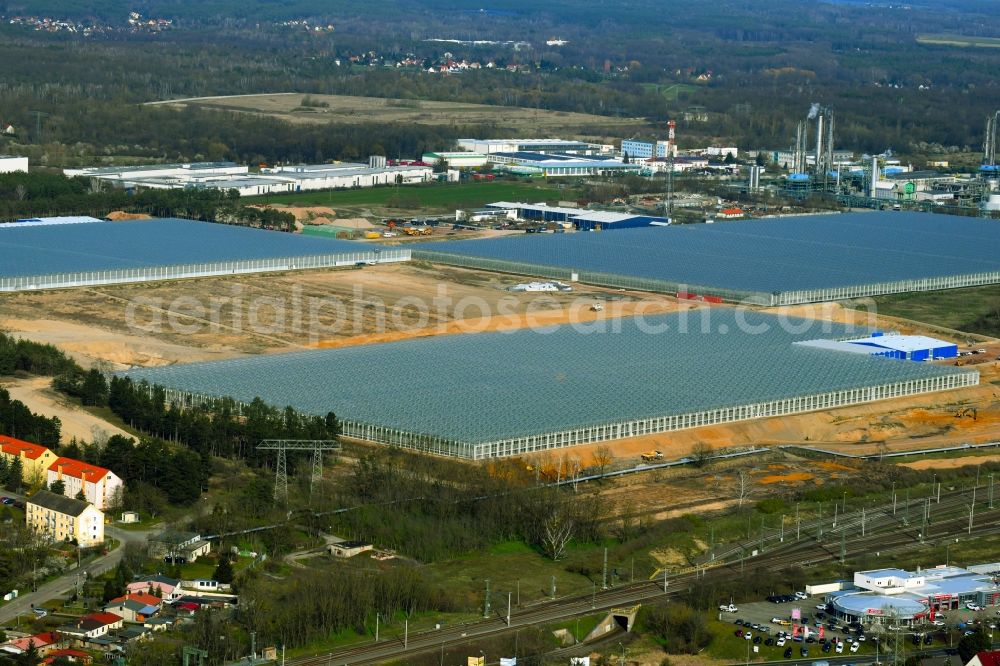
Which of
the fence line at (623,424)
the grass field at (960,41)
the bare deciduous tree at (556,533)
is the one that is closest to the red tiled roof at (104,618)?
the bare deciduous tree at (556,533)

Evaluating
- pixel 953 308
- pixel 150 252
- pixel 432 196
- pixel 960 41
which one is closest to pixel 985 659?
pixel 953 308

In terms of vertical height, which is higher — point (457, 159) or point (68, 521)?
point (457, 159)

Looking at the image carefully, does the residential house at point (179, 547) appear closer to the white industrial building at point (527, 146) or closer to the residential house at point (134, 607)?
the residential house at point (134, 607)

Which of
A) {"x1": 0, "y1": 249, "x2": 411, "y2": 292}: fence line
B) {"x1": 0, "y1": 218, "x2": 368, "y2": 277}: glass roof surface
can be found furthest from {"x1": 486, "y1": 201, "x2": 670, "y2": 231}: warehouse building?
{"x1": 0, "y1": 249, "x2": 411, "y2": 292}: fence line

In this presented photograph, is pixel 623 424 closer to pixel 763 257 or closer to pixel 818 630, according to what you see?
pixel 818 630

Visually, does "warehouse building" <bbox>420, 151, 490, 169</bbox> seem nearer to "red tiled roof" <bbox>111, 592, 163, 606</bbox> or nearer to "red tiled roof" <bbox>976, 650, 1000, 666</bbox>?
"red tiled roof" <bbox>111, 592, 163, 606</bbox>
